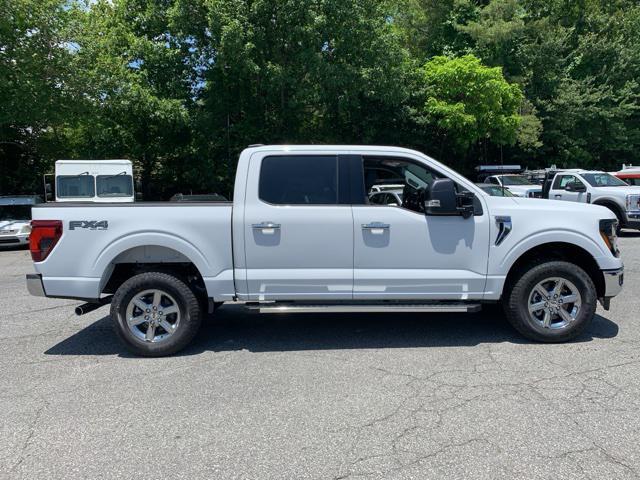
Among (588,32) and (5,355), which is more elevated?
(588,32)

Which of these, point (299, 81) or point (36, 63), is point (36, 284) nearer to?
point (36, 63)

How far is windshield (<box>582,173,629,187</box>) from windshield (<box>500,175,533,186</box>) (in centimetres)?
442

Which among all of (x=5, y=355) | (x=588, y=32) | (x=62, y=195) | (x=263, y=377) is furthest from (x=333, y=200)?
(x=588, y=32)

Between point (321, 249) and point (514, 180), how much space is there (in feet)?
56.1

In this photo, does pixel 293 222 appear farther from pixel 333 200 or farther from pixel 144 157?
pixel 144 157

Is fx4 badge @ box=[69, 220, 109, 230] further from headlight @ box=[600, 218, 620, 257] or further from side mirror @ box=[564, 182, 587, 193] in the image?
side mirror @ box=[564, 182, 587, 193]

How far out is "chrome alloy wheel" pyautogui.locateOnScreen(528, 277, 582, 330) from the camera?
5.16 meters

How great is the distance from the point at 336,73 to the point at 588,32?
20657 millimetres

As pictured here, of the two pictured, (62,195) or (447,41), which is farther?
(447,41)

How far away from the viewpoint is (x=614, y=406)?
12.4 feet

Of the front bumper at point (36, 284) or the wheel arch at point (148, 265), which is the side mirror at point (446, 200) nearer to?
the wheel arch at point (148, 265)

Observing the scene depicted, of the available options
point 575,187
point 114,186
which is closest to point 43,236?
point 114,186

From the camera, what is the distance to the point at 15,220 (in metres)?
15.4

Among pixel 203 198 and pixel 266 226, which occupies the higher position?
pixel 203 198
